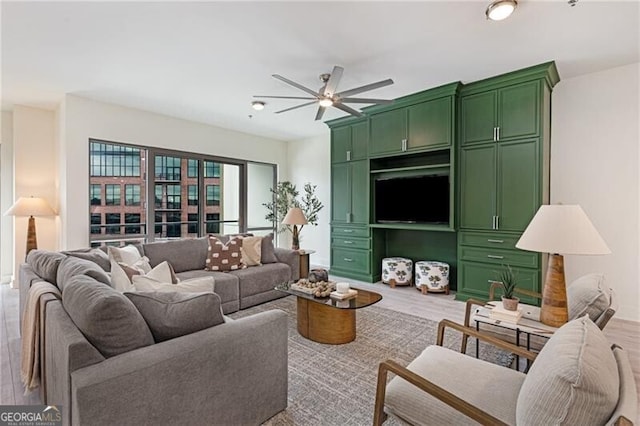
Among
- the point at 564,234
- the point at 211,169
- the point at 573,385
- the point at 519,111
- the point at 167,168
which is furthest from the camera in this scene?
the point at 211,169

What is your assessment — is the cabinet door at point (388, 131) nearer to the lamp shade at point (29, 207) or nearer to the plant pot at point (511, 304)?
the plant pot at point (511, 304)

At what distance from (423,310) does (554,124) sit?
Result: 284cm

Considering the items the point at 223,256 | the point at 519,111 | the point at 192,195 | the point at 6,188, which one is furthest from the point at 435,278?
the point at 6,188

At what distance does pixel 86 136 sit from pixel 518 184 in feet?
19.1

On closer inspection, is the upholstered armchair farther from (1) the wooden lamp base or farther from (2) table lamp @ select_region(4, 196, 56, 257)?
(2) table lamp @ select_region(4, 196, 56, 257)

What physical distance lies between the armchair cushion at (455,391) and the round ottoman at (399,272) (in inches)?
128

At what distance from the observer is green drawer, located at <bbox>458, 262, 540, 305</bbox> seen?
369 centimetres

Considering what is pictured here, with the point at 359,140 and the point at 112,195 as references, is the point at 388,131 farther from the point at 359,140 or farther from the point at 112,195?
the point at 112,195

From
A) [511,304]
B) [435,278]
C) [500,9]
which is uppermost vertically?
[500,9]

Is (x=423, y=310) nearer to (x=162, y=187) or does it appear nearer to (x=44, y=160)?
(x=162, y=187)

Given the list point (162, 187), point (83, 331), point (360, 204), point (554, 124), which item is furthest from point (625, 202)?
point (162, 187)

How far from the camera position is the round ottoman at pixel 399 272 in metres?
4.92

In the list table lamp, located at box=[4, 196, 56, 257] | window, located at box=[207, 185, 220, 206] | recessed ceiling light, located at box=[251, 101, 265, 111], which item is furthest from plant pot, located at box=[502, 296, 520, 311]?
table lamp, located at box=[4, 196, 56, 257]

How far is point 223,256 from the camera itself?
13.2 ft
